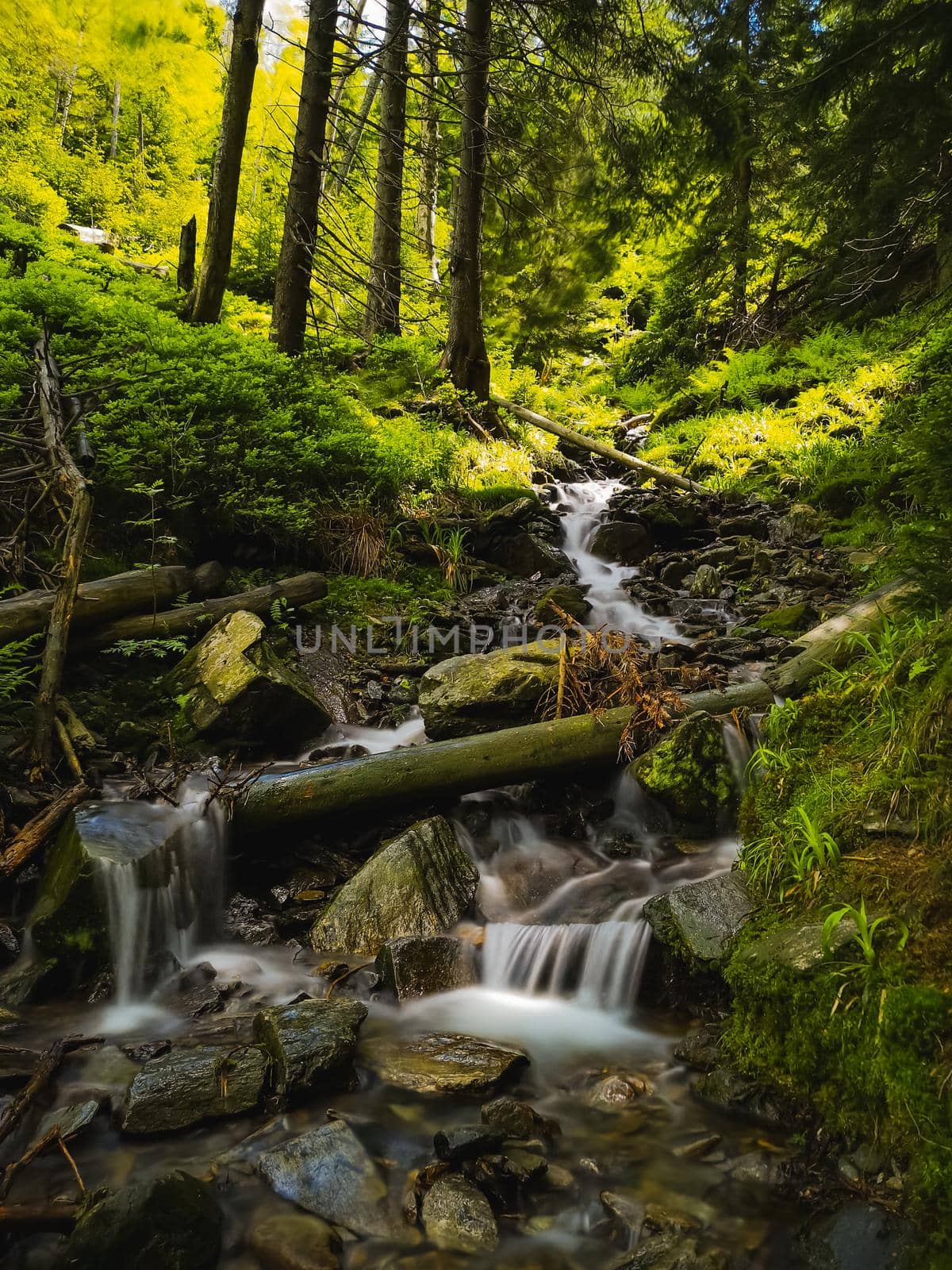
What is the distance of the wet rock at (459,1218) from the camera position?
229cm

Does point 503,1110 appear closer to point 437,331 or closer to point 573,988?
point 573,988

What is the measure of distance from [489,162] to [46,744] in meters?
12.0

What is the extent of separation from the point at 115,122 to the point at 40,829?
28605mm

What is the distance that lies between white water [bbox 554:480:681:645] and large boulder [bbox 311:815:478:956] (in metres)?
3.83

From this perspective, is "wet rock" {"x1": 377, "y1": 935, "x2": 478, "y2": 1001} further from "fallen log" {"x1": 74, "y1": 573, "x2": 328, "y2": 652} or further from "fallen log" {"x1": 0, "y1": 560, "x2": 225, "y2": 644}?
"fallen log" {"x1": 74, "y1": 573, "x2": 328, "y2": 652}

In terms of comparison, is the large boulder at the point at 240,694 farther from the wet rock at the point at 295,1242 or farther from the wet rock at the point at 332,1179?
the wet rock at the point at 295,1242

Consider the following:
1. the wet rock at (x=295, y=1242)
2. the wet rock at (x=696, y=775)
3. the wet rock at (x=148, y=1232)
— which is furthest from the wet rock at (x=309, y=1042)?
the wet rock at (x=696, y=775)

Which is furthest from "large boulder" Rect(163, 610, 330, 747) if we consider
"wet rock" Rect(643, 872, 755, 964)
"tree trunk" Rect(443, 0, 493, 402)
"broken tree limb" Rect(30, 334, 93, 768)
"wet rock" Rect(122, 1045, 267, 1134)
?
"tree trunk" Rect(443, 0, 493, 402)

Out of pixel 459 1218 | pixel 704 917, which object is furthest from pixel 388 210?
pixel 459 1218

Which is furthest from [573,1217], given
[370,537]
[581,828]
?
[370,537]

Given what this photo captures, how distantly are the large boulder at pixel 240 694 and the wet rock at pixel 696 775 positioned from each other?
9.22 ft

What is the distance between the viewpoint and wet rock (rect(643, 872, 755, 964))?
131 inches

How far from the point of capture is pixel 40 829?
4.16 metres

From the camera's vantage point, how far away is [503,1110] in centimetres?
282
